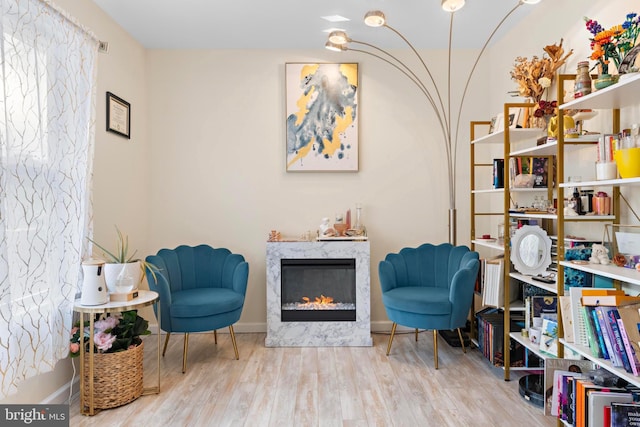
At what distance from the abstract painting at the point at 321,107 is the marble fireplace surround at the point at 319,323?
0.89 m

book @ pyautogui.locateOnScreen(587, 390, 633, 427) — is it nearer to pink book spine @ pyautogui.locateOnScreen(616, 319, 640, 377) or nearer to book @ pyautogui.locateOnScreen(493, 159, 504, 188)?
pink book spine @ pyautogui.locateOnScreen(616, 319, 640, 377)

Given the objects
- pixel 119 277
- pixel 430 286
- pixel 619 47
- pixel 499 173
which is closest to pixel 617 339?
pixel 619 47

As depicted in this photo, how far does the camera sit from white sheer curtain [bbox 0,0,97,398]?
2.02 m

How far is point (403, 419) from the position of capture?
2354 millimetres

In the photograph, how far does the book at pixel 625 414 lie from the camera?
→ 1812 millimetres

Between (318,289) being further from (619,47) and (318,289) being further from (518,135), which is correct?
(619,47)

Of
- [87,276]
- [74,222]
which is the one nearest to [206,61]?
[74,222]

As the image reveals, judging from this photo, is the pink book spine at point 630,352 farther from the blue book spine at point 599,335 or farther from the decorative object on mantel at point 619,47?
the decorative object on mantel at point 619,47

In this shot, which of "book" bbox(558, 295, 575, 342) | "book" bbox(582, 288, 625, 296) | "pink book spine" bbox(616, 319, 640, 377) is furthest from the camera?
"book" bbox(558, 295, 575, 342)

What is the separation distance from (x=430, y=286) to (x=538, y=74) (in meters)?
1.79

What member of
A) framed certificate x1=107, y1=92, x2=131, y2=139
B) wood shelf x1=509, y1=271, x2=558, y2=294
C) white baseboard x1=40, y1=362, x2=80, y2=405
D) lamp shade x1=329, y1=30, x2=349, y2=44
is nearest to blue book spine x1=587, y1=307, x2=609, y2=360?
wood shelf x1=509, y1=271, x2=558, y2=294

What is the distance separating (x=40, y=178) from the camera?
7.41ft

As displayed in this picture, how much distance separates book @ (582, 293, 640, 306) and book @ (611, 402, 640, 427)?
42 centimetres

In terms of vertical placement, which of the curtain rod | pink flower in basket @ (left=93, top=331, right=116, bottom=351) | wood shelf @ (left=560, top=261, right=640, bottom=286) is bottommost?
A: pink flower in basket @ (left=93, top=331, right=116, bottom=351)
